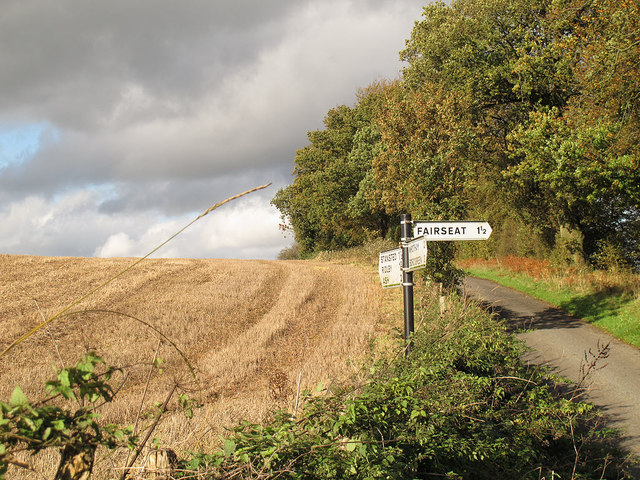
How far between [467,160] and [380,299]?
643 cm

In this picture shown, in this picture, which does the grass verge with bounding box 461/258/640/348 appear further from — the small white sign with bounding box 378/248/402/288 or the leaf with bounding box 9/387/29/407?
the leaf with bounding box 9/387/29/407

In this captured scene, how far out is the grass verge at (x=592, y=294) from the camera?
49.0 feet

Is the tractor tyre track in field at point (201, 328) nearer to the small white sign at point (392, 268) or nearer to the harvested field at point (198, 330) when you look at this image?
the harvested field at point (198, 330)

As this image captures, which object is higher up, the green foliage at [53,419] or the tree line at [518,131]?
the tree line at [518,131]

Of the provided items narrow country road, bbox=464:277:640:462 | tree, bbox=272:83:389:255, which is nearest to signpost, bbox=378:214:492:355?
narrow country road, bbox=464:277:640:462

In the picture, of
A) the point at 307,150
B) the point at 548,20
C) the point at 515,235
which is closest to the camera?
the point at 548,20

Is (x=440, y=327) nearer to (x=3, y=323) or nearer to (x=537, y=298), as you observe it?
(x=3, y=323)

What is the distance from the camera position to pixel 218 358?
12133mm

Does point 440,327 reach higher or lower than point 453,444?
higher

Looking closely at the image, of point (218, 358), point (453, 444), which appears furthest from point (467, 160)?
point (453, 444)

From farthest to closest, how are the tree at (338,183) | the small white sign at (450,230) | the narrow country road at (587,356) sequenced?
the tree at (338,183) < the narrow country road at (587,356) < the small white sign at (450,230)

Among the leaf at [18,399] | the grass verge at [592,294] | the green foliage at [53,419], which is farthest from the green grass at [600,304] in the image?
the leaf at [18,399]

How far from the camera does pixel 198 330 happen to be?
1498 centimetres

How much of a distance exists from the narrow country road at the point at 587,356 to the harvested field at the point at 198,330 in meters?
3.84
